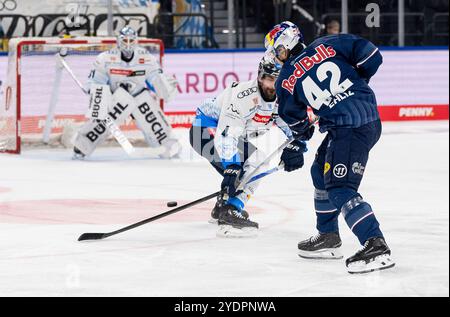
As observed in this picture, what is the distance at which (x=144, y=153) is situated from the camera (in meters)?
10.9

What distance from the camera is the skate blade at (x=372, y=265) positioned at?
16.1 feet

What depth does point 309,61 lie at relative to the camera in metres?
5.04

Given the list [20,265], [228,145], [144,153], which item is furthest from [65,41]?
[20,265]

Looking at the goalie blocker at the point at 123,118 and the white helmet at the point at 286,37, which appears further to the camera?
the goalie blocker at the point at 123,118

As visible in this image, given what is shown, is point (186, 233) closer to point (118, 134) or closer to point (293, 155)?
point (293, 155)

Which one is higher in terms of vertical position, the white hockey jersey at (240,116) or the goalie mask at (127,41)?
the white hockey jersey at (240,116)

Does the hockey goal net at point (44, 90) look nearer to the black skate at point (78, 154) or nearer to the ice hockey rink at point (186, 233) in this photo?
the ice hockey rink at point (186, 233)

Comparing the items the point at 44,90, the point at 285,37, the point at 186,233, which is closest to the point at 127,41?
the point at 44,90

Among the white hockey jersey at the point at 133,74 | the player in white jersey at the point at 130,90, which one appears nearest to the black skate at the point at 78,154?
the player in white jersey at the point at 130,90

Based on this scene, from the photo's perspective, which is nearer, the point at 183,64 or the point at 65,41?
the point at 65,41

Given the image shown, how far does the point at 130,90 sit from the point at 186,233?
457 cm

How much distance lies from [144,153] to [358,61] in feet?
19.8

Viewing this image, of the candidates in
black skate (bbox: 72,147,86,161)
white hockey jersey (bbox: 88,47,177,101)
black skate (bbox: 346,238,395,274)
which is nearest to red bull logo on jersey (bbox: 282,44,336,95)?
black skate (bbox: 346,238,395,274)

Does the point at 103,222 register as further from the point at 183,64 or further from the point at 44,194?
the point at 183,64
